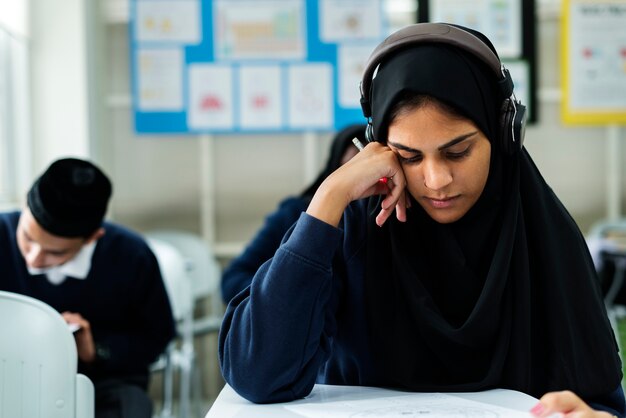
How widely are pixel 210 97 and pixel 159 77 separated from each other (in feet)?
0.84

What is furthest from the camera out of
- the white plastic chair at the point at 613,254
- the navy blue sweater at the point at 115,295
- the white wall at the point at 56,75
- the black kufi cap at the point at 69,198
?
the white wall at the point at 56,75

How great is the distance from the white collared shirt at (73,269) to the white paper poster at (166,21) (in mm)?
1718

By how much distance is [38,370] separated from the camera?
Result: 129 cm

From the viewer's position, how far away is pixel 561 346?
1.08 meters

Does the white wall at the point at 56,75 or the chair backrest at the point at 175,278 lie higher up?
the white wall at the point at 56,75

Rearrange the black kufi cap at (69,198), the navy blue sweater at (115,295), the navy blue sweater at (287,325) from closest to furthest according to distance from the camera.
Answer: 1. the navy blue sweater at (287,325)
2. the black kufi cap at (69,198)
3. the navy blue sweater at (115,295)

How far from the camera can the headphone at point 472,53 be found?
1.06 meters

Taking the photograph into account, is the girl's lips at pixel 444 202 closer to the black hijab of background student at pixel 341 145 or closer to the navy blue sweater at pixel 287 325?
the navy blue sweater at pixel 287 325

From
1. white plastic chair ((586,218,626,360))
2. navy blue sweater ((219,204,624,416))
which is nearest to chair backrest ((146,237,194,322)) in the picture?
white plastic chair ((586,218,626,360))

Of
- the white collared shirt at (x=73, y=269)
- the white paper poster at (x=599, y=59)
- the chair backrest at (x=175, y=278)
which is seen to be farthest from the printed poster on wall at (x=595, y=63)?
the white collared shirt at (x=73, y=269)

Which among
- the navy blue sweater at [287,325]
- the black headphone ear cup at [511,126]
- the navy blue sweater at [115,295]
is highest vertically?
the black headphone ear cup at [511,126]

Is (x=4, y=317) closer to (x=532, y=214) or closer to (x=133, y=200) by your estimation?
(x=532, y=214)

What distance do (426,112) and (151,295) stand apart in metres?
1.23

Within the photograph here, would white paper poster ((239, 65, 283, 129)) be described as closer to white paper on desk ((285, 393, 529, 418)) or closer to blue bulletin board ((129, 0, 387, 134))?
blue bulletin board ((129, 0, 387, 134))
